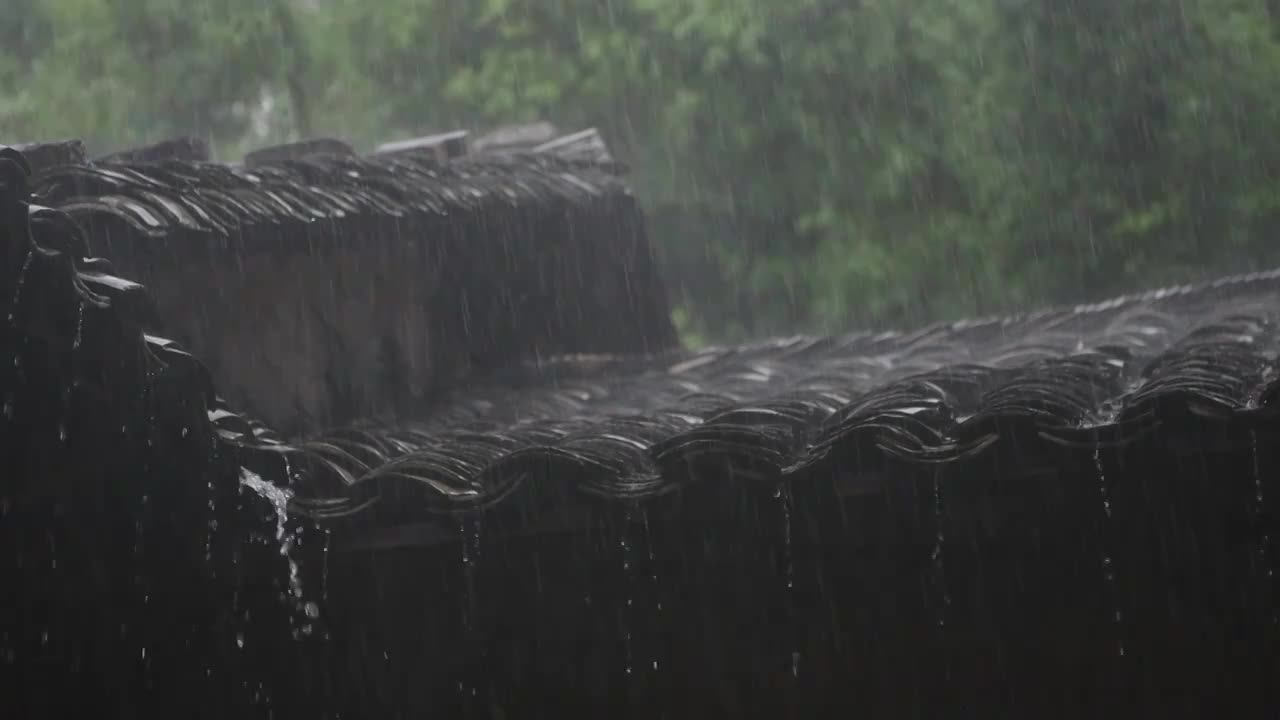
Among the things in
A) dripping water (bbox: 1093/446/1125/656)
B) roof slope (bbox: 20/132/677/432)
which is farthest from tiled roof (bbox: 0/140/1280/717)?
roof slope (bbox: 20/132/677/432)

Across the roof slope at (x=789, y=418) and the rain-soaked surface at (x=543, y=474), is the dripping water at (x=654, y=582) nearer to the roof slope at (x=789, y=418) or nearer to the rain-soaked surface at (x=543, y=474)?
the rain-soaked surface at (x=543, y=474)

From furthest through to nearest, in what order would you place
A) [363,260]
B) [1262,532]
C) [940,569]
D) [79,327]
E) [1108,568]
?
[363,260]
[79,327]
[940,569]
[1108,568]
[1262,532]

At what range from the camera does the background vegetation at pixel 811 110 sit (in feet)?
90.1

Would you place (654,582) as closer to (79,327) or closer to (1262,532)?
(1262,532)

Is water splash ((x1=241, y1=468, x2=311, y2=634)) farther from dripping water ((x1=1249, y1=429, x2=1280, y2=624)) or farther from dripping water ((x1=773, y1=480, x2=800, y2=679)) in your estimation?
dripping water ((x1=1249, y1=429, x2=1280, y2=624))

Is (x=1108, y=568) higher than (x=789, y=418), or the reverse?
(x=789, y=418)

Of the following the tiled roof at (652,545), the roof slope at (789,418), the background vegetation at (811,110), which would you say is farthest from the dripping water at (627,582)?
the background vegetation at (811,110)

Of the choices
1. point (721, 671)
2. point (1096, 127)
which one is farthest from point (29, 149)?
point (1096, 127)

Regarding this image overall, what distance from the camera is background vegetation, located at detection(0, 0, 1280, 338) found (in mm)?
27469

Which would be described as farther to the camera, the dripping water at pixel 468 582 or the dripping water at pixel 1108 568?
the dripping water at pixel 468 582

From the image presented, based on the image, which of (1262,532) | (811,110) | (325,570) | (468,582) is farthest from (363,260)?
(811,110)

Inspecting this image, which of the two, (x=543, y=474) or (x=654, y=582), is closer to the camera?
(x=543, y=474)

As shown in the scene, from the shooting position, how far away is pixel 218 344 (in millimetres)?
8258

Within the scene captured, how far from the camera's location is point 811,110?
31172mm
